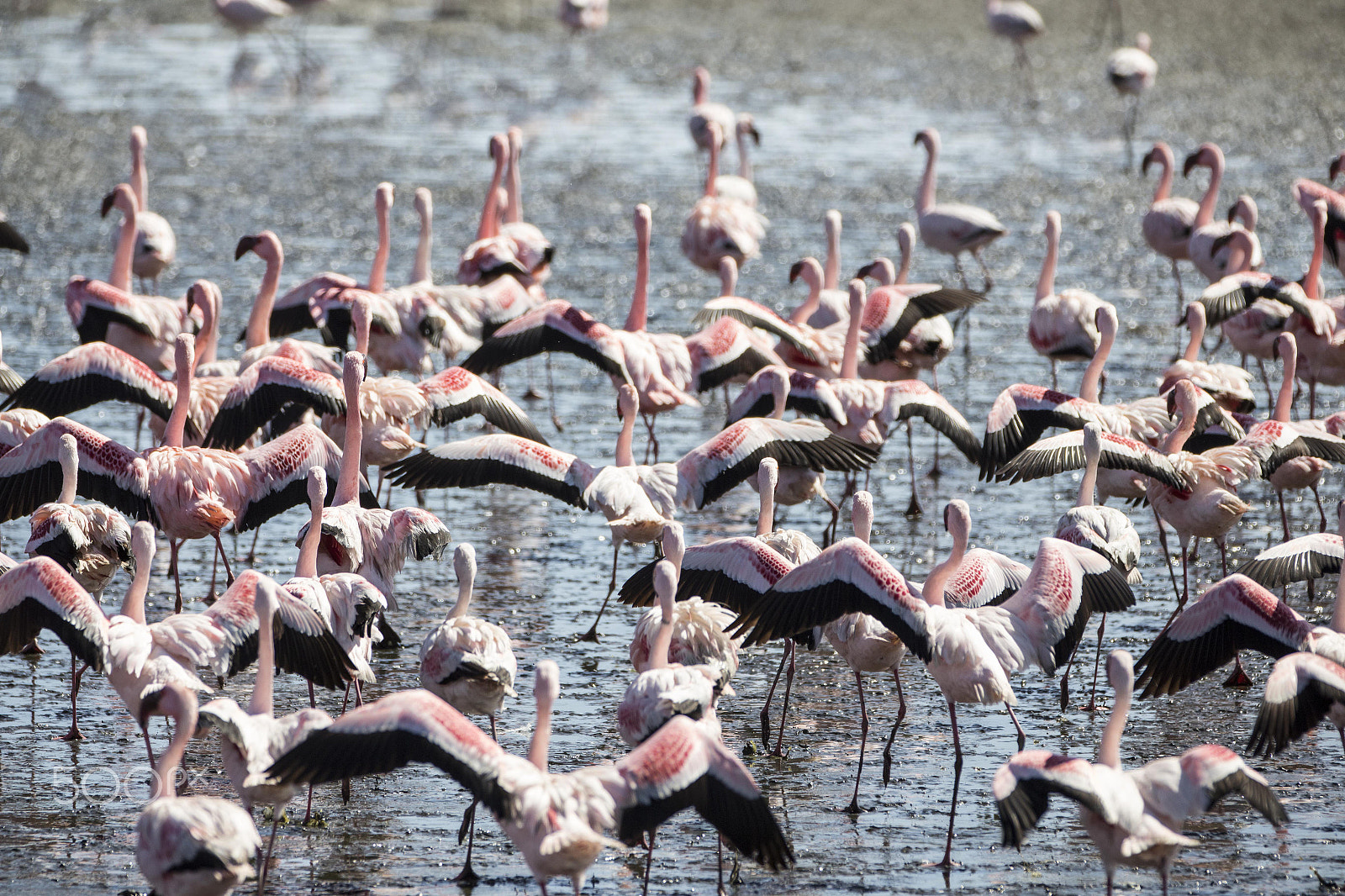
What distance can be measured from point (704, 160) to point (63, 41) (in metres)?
11.3

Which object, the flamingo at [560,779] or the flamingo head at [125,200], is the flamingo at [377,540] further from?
the flamingo head at [125,200]

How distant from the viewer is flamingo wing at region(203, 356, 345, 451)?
8148mm

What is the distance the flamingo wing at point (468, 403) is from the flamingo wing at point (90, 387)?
1157 millimetres

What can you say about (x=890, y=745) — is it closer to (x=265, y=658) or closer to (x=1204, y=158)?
(x=265, y=658)

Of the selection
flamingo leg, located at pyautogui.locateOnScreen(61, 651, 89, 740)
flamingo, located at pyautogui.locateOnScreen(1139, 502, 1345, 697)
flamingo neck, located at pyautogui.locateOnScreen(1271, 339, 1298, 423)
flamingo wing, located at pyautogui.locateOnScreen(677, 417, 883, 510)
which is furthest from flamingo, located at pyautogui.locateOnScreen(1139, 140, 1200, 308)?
flamingo leg, located at pyautogui.locateOnScreen(61, 651, 89, 740)

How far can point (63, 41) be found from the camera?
24.1m

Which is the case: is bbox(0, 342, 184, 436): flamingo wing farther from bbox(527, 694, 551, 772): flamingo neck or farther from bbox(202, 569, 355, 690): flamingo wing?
bbox(527, 694, 551, 772): flamingo neck

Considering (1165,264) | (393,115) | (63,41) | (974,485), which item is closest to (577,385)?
(974,485)

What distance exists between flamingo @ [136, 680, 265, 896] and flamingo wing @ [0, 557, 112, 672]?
3.42 ft

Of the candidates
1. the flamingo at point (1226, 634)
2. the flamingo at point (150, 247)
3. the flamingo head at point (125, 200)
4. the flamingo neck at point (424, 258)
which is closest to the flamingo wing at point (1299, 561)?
the flamingo at point (1226, 634)

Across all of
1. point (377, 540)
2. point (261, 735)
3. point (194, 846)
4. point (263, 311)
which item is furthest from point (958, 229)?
point (194, 846)

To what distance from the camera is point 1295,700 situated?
567 cm

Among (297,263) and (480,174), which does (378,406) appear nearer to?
(297,263)

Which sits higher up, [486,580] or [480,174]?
[480,174]
